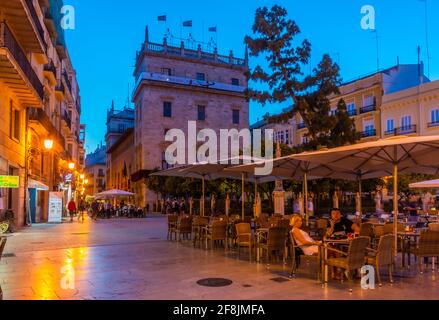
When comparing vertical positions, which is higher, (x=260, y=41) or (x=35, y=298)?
(x=260, y=41)

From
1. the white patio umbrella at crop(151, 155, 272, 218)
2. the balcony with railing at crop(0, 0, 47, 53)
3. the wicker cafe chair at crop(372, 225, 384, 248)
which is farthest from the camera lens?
the balcony with railing at crop(0, 0, 47, 53)

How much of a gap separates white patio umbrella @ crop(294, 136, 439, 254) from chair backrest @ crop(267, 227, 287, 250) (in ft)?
5.46

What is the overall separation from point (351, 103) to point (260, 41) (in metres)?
26.8

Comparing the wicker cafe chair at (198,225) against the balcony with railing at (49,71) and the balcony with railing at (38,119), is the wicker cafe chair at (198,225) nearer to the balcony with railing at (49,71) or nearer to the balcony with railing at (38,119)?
the balcony with railing at (38,119)

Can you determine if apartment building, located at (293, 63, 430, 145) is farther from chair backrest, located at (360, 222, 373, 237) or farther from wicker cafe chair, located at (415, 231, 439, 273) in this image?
wicker cafe chair, located at (415, 231, 439, 273)

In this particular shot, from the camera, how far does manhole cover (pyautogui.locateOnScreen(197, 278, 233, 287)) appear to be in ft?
24.3

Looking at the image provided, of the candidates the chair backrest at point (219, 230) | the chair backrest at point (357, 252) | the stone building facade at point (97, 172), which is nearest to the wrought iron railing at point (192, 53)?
the chair backrest at point (219, 230)

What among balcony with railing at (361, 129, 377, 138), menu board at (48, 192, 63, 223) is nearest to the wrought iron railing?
balcony with railing at (361, 129, 377, 138)

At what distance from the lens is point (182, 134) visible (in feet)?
161

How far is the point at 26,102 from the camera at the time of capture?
2216 centimetres

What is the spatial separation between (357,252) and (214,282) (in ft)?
8.38
